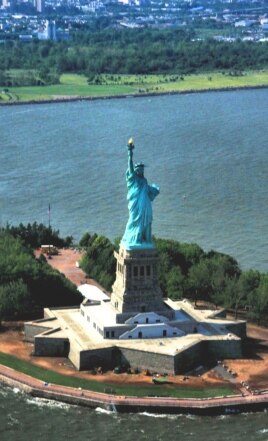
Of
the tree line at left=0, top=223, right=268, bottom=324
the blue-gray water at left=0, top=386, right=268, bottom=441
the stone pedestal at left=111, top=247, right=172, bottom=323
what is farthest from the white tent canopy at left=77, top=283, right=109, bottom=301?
the blue-gray water at left=0, top=386, right=268, bottom=441

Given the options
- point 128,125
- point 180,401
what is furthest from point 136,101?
point 180,401

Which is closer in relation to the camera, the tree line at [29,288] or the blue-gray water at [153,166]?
the tree line at [29,288]

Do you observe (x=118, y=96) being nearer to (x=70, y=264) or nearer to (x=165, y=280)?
(x=70, y=264)

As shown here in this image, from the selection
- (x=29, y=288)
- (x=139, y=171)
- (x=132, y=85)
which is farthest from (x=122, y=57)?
(x=139, y=171)

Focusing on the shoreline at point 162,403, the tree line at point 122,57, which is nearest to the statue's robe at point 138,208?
the shoreline at point 162,403

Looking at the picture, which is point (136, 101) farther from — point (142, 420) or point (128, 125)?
point (142, 420)

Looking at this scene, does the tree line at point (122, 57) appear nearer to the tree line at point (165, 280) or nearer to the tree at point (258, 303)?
the tree line at point (165, 280)

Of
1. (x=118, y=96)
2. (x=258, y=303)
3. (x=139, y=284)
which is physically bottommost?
(x=258, y=303)

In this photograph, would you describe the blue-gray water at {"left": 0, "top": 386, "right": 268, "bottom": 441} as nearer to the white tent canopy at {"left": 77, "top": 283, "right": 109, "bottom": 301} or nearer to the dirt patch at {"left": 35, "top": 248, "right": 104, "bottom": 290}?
the white tent canopy at {"left": 77, "top": 283, "right": 109, "bottom": 301}
